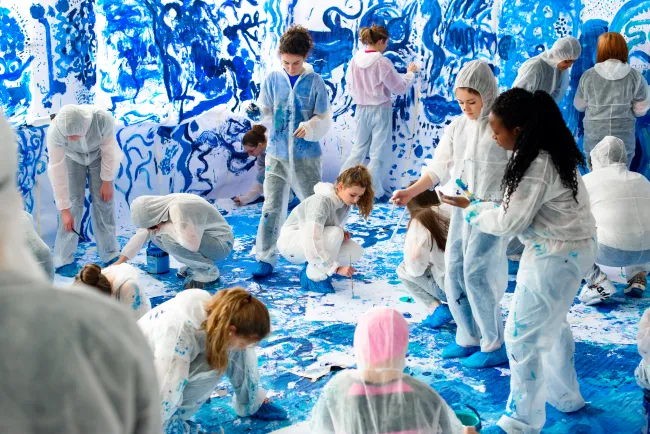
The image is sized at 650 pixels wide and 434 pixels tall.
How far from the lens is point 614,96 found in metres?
5.45

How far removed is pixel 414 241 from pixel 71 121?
223 cm

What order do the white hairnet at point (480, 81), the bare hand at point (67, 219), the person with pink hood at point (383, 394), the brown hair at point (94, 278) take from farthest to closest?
the bare hand at point (67, 219) < the white hairnet at point (480, 81) < the brown hair at point (94, 278) < the person with pink hood at point (383, 394)

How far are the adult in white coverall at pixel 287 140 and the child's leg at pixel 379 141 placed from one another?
69.2 inches

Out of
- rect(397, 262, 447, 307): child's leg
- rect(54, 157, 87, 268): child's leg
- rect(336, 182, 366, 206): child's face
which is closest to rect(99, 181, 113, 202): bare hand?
rect(54, 157, 87, 268): child's leg

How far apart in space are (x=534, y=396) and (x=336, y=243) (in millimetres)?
1867

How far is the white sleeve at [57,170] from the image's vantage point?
4.70 metres

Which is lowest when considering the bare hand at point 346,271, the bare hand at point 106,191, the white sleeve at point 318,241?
the bare hand at point 346,271

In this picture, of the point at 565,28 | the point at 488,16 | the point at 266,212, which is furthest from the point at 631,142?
the point at 266,212

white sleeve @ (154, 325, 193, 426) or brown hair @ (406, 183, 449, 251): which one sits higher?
brown hair @ (406, 183, 449, 251)

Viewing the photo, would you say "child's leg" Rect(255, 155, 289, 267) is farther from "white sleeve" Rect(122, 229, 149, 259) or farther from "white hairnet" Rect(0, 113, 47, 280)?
"white hairnet" Rect(0, 113, 47, 280)

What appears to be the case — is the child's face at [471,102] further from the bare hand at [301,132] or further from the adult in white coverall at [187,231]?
the adult in white coverall at [187,231]

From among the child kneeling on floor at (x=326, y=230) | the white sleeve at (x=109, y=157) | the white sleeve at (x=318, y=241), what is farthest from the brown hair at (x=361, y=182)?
the white sleeve at (x=109, y=157)

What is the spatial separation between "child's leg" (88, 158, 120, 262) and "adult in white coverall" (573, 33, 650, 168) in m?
3.53

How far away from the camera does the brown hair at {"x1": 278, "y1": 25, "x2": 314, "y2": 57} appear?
4516 mm
